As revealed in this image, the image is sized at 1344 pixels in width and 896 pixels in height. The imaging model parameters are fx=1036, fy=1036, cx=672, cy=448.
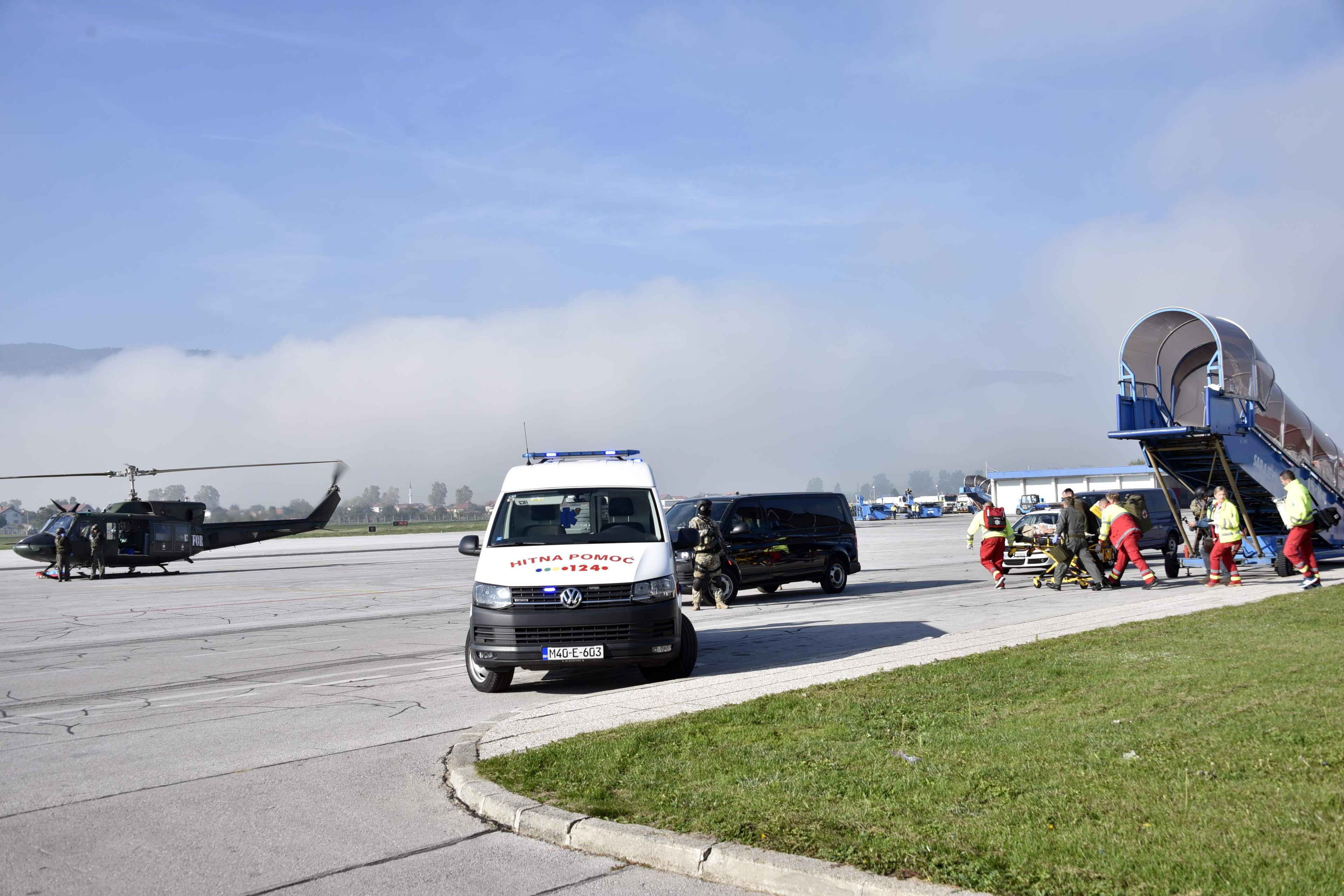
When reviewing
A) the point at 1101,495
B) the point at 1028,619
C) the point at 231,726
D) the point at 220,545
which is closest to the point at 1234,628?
the point at 1028,619

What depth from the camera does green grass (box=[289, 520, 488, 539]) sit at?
335 feet

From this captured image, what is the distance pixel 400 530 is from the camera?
4921 inches

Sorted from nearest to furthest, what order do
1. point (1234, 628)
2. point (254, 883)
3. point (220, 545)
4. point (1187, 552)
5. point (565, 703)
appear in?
point (254, 883) → point (565, 703) → point (1234, 628) → point (1187, 552) → point (220, 545)

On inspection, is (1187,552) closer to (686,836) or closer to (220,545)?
(686,836)

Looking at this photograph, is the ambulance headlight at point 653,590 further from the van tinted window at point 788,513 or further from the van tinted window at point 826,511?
the van tinted window at point 826,511

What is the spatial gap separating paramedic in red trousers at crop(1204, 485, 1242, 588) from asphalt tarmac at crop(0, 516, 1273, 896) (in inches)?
24.8

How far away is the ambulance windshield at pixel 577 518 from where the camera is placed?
10.4 metres

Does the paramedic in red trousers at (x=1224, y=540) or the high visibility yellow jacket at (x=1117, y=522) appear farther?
the high visibility yellow jacket at (x=1117, y=522)

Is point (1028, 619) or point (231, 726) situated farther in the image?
point (1028, 619)

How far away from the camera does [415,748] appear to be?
748 cm

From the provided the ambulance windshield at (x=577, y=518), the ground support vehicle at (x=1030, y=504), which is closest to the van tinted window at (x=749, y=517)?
the ambulance windshield at (x=577, y=518)

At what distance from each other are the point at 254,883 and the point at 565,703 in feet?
13.3

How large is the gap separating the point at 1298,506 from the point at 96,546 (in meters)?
31.7

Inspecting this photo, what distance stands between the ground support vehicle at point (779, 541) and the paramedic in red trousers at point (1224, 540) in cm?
628
